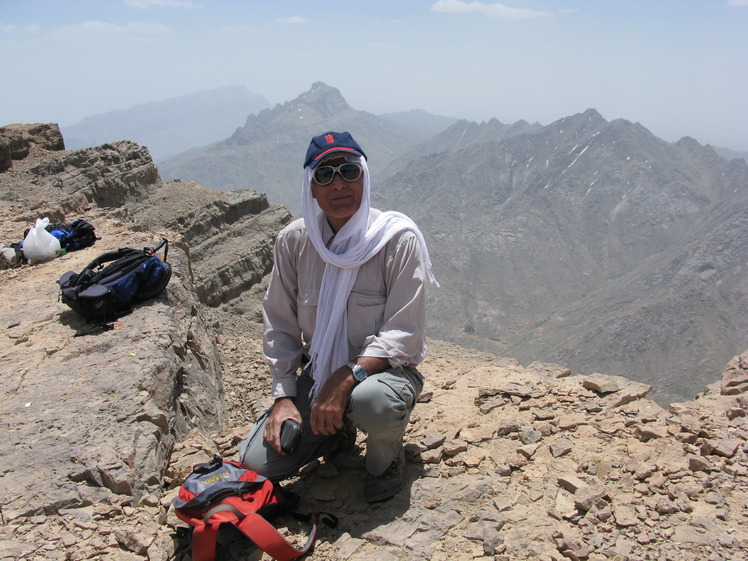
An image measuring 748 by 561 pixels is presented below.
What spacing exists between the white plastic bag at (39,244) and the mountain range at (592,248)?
6158cm

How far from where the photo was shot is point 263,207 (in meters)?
20.6

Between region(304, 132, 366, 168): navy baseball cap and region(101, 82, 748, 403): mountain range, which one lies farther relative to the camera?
region(101, 82, 748, 403): mountain range

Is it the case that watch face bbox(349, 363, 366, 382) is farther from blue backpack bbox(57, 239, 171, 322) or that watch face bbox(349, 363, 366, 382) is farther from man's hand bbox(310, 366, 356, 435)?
blue backpack bbox(57, 239, 171, 322)

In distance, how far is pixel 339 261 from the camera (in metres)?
3.37

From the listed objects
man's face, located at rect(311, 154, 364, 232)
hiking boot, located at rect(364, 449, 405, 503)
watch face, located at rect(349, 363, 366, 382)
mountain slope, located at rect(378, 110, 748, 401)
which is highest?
man's face, located at rect(311, 154, 364, 232)

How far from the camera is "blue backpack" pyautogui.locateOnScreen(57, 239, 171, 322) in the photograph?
16.7 feet

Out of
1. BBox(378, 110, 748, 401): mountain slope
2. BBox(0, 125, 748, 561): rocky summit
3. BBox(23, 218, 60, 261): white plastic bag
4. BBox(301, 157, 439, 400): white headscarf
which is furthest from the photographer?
BBox(378, 110, 748, 401): mountain slope

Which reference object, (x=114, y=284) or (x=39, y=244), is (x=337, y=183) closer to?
(x=114, y=284)

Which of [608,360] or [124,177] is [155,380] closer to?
[124,177]

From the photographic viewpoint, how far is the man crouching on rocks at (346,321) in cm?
322

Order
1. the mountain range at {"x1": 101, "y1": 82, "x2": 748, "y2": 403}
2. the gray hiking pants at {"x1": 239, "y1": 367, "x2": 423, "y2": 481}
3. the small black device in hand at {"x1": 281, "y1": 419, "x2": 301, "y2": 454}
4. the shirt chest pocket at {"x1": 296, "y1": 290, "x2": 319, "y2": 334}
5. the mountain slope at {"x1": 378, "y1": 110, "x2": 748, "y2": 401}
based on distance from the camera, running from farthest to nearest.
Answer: the mountain slope at {"x1": 378, "y1": 110, "x2": 748, "y2": 401}, the mountain range at {"x1": 101, "y1": 82, "x2": 748, "y2": 403}, the shirt chest pocket at {"x1": 296, "y1": 290, "x2": 319, "y2": 334}, the small black device in hand at {"x1": 281, "y1": 419, "x2": 301, "y2": 454}, the gray hiking pants at {"x1": 239, "y1": 367, "x2": 423, "y2": 481}

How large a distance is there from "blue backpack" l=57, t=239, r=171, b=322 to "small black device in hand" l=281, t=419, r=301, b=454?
9.40ft

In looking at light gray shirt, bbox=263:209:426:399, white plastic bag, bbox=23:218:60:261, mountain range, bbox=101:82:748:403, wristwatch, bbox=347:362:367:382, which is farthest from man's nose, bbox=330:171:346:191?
mountain range, bbox=101:82:748:403

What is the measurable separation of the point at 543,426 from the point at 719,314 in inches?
3452
